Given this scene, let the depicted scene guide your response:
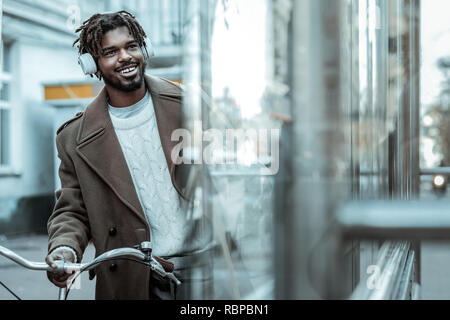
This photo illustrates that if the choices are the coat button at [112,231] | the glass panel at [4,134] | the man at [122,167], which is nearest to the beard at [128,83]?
the man at [122,167]

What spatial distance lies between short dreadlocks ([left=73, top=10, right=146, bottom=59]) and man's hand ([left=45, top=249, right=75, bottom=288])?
55 cm

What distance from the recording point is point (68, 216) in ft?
5.11

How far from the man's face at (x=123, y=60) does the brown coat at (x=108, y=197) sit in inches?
1.6

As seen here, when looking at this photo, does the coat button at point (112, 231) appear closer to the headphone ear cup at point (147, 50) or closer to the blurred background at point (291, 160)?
the headphone ear cup at point (147, 50)

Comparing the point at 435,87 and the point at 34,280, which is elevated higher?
the point at 435,87

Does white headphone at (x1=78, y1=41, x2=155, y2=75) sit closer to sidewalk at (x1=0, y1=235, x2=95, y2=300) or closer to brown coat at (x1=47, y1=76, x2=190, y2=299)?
brown coat at (x1=47, y1=76, x2=190, y2=299)

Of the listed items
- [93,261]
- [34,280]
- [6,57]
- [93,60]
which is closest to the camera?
[93,261]

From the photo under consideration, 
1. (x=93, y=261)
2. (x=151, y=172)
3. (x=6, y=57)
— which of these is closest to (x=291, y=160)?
(x=93, y=261)

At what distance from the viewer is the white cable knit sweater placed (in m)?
1.52

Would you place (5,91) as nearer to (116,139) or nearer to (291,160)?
(116,139)

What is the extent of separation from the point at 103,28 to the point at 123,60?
4.6 inches

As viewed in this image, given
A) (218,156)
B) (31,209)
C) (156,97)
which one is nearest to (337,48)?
(218,156)

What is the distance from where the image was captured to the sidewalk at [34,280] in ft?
4.79

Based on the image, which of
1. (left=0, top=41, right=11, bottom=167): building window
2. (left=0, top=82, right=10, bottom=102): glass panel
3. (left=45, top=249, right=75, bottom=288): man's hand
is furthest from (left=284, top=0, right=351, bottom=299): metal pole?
(left=0, top=82, right=10, bottom=102): glass panel
